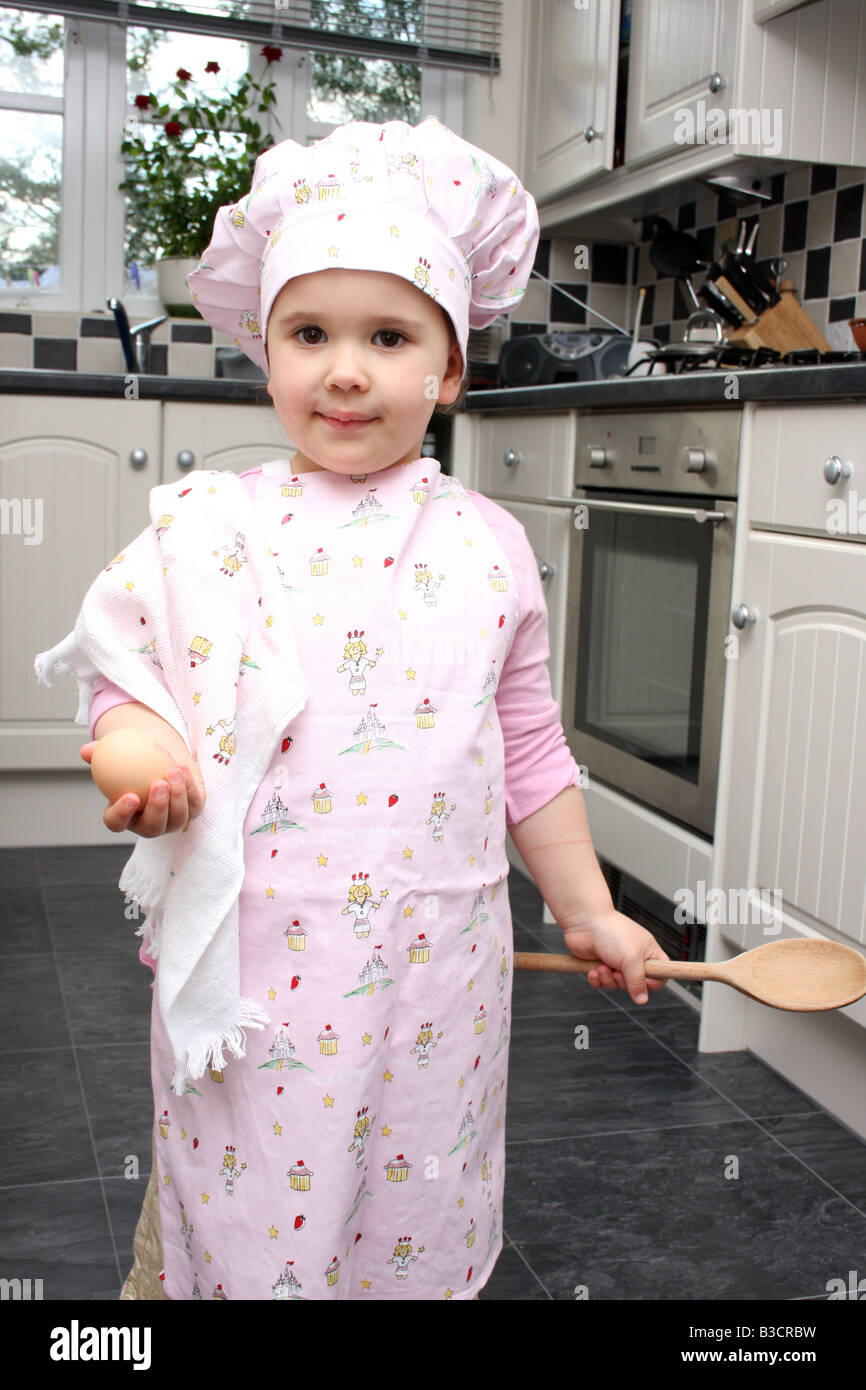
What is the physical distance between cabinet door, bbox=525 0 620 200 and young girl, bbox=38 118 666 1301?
2.11 meters

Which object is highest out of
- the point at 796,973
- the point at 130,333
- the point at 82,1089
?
the point at 130,333

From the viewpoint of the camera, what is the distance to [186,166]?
3.24 meters

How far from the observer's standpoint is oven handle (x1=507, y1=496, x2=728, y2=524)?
191cm

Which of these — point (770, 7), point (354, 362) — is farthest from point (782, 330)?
point (354, 362)

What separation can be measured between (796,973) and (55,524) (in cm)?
215

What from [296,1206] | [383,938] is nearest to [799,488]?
[383,938]

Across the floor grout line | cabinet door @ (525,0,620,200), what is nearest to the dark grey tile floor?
the floor grout line

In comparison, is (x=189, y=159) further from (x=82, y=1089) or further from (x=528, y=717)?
(x=528, y=717)

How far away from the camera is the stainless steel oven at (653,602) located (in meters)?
1.92

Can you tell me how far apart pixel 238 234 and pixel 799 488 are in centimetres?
99

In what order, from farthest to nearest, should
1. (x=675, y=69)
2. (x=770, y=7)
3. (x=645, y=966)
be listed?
1. (x=675, y=69)
2. (x=770, y=7)
3. (x=645, y=966)

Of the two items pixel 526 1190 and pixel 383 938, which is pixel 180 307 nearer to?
pixel 526 1190

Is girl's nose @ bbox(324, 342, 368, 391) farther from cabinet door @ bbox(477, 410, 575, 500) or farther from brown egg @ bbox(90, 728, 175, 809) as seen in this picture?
cabinet door @ bbox(477, 410, 575, 500)

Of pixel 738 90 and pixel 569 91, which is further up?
pixel 569 91
